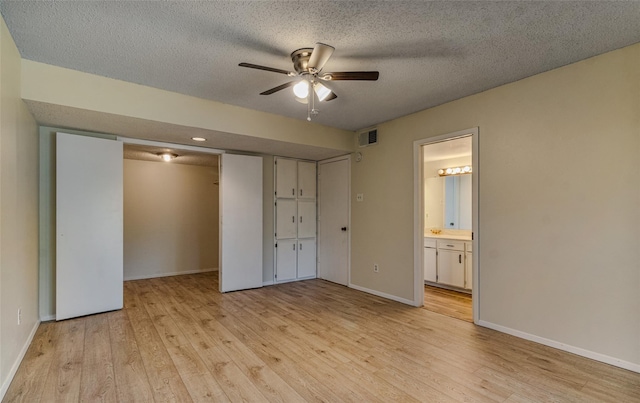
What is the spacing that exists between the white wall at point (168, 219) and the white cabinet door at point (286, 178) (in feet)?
6.62

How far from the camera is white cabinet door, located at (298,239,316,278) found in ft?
18.0

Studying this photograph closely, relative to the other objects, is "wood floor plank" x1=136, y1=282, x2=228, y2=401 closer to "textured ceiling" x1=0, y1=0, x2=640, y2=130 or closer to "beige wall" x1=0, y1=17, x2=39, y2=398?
"beige wall" x1=0, y1=17, x2=39, y2=398

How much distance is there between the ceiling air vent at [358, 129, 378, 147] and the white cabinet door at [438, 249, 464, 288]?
2.11 metres

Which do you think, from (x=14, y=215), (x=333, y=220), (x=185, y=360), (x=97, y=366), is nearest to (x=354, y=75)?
(x=185, y=360)

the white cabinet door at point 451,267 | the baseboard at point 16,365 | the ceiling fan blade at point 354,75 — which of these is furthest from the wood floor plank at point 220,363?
the white cabinet door at point 451,267

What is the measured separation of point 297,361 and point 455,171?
4384 mm

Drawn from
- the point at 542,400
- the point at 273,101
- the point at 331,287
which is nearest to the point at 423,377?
the point at 542,400

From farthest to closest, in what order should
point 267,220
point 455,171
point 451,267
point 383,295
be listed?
1. point 455,171
2. point 267,220
3. point 451,267
4. point 383,295

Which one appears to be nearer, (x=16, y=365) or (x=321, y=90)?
(x=16, y=365)

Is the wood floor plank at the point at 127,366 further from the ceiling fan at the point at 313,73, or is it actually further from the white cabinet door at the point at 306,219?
the white cabinet door at the point at 306,219

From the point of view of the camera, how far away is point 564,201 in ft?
8.81

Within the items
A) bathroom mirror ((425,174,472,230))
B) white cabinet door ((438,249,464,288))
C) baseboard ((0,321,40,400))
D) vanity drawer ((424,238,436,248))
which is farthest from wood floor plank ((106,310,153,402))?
bathroom mirror ((425,174,472,230))

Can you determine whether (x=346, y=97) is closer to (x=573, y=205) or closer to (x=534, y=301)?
(x=573, y=205)

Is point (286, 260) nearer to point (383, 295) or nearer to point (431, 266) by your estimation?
point (383, 295)
